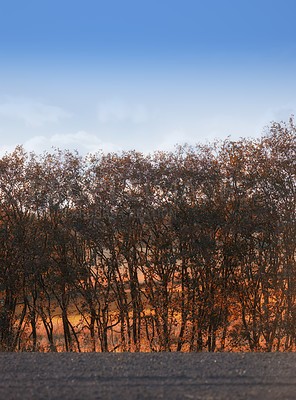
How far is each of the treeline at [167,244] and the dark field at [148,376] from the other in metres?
→ 8.66

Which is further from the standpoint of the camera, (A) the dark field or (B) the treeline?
(B) the treeline

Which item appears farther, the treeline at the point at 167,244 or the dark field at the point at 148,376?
the treeline at the point at 167,244

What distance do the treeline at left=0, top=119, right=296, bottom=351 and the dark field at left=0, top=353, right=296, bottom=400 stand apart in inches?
341

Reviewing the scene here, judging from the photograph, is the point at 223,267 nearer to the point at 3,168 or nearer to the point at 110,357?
the point at 110,357

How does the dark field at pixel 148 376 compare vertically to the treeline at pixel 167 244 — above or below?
below

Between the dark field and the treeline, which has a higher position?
the treeline

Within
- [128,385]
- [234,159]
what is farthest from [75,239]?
[128,385]

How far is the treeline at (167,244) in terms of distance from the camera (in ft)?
51.8

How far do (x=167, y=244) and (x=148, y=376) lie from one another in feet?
33.3

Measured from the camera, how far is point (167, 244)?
627 inches

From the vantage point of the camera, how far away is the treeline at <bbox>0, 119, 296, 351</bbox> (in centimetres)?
1577

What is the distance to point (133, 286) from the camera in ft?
55.8

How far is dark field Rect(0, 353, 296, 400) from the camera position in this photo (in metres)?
5.19

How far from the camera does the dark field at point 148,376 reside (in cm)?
519
